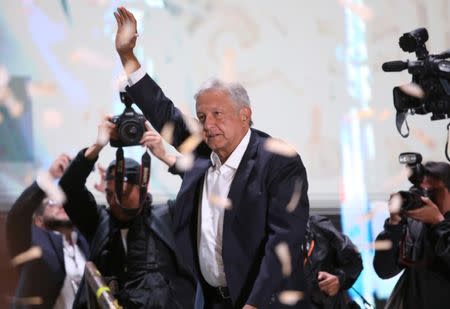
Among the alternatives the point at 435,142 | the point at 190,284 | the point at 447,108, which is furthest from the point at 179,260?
the point at 435,142

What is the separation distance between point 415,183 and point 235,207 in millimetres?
808

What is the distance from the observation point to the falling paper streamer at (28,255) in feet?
10.2

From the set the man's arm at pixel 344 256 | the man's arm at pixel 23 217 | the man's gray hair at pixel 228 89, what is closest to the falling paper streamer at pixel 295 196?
the man's gray hair at pixel 228 89

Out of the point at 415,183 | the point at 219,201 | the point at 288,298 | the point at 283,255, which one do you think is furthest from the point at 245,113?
the point at 415,183

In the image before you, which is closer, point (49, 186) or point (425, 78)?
point (425, 78)

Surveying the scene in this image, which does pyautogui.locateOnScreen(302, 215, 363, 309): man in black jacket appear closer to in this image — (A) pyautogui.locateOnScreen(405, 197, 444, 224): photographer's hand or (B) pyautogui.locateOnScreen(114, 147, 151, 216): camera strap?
(A) pyautogui.locateOnScreen(405, 197, 444, 224): photographer's hand

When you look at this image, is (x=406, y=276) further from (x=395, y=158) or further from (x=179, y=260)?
(x=395, y=158)

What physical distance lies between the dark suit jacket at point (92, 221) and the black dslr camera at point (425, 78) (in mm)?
909

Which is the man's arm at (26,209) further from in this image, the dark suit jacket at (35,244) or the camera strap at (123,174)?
the camera strap at (123,174)

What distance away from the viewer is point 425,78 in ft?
7.54

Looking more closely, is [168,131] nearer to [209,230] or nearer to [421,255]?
[209,230]

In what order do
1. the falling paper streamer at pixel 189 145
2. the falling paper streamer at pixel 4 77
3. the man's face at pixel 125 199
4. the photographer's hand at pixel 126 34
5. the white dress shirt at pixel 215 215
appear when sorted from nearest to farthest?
the white dress shirt at pixel 215 215 < the photographer's hand at pixel 126 34 < the falling paper streamer at pixel 189 145 < the man's face at pixel 125 199 < the falling paper streamer at pixel 4 77

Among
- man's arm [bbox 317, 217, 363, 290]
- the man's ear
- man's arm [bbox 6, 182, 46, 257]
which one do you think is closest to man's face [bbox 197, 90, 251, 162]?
the man's ear

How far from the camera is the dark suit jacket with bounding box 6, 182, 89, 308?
3053 millimetres
